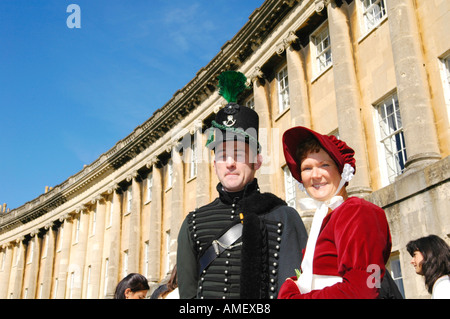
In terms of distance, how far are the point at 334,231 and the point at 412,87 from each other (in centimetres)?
1027

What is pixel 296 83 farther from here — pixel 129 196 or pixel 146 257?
pixel 129 196

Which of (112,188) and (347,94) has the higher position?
(112,188)

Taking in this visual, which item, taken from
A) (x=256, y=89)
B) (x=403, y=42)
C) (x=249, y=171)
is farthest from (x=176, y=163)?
(x=249, y=171)

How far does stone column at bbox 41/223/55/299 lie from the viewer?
126ft

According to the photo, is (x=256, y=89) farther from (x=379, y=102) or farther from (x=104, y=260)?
(x=104, y=260)

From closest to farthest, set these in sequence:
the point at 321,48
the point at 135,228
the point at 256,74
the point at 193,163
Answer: the point at 321,48 → the point at 256,74 → the point at 193,163 → the point at 135,228

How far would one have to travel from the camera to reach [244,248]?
3.06 metres

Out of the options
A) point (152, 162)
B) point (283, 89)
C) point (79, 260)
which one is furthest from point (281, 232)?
point (79, 260)

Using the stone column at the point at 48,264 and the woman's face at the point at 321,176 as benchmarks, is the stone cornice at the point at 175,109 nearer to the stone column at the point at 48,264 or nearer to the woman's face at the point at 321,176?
the stone column at the point at 48,264

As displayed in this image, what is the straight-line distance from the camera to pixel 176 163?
2614cm

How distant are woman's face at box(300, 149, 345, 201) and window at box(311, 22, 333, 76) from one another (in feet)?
47.1

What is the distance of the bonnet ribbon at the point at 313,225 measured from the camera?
2.58m

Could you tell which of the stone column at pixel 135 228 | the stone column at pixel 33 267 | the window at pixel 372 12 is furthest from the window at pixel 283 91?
A: the stone column at pixel 33 267
